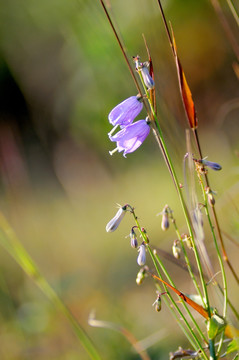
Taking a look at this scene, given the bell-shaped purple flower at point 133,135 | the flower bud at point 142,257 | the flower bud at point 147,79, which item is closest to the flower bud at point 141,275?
the flower bud at point 142,257

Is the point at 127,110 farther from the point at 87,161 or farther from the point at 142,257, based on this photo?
the point at 87,161

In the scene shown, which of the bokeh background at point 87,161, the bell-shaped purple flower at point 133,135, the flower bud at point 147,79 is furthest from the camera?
the bokeh background at point 87,161

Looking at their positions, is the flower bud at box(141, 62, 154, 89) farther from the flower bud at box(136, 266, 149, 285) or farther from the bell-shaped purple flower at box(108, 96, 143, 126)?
the flower bud at box(136, 266, 149, 285)

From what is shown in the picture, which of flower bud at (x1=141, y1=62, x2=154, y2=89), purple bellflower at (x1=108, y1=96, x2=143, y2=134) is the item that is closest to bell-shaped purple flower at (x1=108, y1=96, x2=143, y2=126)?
purple bellflower at (x1=108, y1=96, x2=143, y2=134)

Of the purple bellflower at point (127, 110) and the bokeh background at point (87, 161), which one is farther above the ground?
the bokeh background at point (87, 161)

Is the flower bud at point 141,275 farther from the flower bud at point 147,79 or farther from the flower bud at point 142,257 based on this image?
the flower bud at point 147,79

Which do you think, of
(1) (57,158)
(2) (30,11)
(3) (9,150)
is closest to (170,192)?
(3) (9,150)
